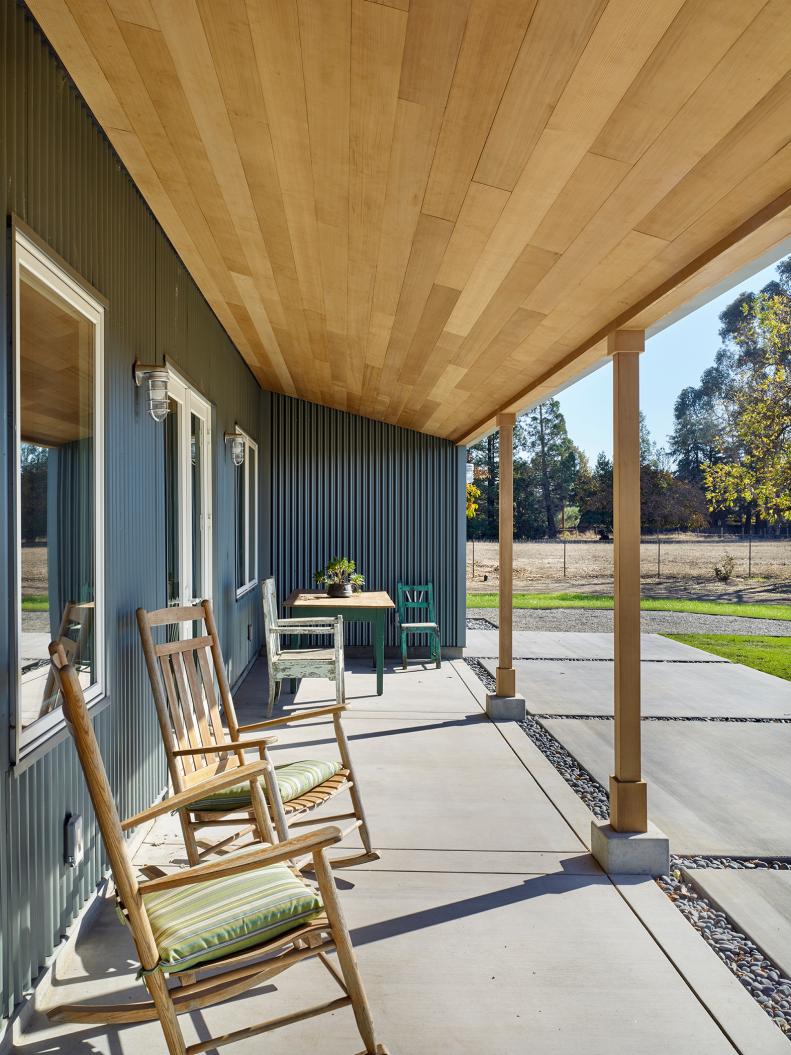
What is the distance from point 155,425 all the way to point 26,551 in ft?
5.18

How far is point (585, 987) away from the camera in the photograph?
7.07 feet

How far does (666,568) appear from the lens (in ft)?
61.4

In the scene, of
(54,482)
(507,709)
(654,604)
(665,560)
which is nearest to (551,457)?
(665,560)

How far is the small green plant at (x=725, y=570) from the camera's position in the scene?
56.7 ft

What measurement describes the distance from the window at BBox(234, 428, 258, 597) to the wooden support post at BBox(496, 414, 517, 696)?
206cm

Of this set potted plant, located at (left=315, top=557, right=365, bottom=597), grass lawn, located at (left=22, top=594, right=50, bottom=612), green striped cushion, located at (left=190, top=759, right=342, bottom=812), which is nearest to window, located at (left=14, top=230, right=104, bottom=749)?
grass lawn, located at (left=22, top=594, right=50, bottom=612)

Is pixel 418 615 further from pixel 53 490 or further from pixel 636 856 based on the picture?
pixel 53 490

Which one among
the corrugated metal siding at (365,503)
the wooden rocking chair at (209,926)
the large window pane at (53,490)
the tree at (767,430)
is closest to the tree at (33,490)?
the large window pane at (53,490)

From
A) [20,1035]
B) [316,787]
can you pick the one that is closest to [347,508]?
[316,787]

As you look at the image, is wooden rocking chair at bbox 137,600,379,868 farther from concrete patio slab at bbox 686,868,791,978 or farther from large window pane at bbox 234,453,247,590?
large window pane at bbox 234,453,247,590

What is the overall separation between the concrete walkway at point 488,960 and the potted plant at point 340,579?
3069mm

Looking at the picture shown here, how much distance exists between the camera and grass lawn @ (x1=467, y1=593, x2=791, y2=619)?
14.1 m

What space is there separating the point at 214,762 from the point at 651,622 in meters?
10.5

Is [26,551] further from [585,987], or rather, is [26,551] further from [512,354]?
[512,354]
